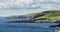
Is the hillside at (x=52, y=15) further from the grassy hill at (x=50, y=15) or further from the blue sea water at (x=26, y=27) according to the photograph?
the blue sea water at (x=26, y=27)

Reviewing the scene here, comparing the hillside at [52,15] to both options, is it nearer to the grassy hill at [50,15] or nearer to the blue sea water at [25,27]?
the grassy hill at [50,15]

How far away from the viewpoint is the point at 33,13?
1.95 meters

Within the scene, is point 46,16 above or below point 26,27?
above

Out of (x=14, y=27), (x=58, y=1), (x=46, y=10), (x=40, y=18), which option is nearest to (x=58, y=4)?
(x=58, y=1)

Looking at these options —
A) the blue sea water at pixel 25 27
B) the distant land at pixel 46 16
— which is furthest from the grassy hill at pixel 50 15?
the blue sea water at pixel 25 27

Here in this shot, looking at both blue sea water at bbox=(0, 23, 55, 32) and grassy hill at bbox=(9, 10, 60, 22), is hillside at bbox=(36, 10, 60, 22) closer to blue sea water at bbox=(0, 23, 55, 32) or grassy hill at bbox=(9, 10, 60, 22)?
grassy hill at bbox=(9, 10, 60, 22)

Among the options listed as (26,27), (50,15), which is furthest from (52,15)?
(26,27)

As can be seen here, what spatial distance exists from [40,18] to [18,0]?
444 mm

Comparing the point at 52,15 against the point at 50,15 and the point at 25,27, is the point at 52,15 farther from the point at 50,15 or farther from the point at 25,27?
the point at 25,27

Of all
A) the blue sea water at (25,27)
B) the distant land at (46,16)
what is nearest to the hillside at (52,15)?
the distant land at (46,16)

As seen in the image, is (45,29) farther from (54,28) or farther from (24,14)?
(24,14)

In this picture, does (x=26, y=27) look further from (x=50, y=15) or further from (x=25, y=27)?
(x=50, y=15)

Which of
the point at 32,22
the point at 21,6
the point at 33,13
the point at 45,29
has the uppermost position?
the point at 21,6

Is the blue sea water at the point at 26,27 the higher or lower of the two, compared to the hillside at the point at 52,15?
lower
